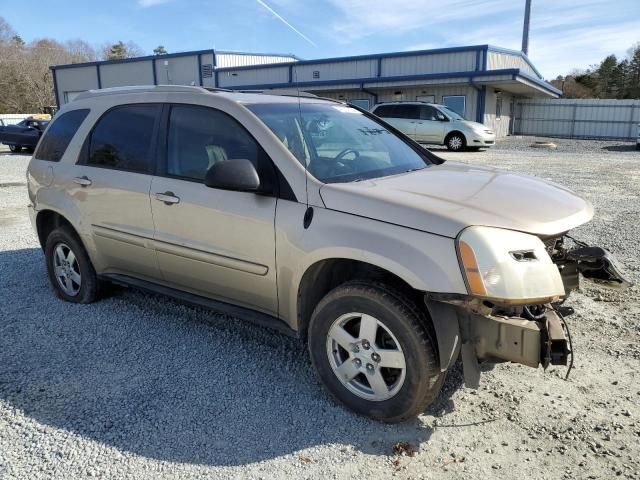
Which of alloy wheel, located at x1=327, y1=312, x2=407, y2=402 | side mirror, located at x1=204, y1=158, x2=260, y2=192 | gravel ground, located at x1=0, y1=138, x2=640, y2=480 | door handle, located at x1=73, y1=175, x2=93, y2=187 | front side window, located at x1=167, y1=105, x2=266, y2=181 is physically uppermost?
front side window, located at x1=167, y1=105, x2=266, y2=181

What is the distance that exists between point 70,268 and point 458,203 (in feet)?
11.8

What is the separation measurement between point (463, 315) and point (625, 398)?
1.29 m

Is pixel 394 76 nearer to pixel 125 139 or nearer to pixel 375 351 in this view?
pixel 125 139

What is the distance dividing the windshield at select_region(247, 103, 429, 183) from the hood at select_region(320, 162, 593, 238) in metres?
0.21

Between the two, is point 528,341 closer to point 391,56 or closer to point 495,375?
point 495,375

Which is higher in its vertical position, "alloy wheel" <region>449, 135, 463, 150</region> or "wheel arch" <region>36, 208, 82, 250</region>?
"alloy wheel" <region>449, 135, 463, 150</region>

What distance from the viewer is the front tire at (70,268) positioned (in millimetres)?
4566

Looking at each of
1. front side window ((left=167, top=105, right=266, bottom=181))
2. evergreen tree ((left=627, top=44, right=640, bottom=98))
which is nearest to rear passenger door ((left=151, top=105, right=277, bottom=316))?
front side window ((left=167, top=105, right=266, bottom=181))

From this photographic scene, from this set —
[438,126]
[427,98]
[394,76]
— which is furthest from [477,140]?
[394,76]

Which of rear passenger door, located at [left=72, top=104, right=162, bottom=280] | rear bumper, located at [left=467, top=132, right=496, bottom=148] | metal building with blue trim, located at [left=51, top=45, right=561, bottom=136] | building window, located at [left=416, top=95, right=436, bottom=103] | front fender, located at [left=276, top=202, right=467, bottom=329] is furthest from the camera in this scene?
building window, located at [left=416, top=95, right=436, bottom=103]

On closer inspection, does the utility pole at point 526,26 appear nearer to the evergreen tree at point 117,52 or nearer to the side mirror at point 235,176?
the side mirror at point 235,176

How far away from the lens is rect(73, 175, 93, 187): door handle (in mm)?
4289

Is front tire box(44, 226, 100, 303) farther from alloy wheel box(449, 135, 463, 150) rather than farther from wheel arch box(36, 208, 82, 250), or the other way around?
alloy wheel box(449, 135, 463, 150)

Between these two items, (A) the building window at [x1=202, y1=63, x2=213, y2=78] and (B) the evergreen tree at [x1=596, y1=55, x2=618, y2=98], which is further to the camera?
(B) the evergreen tree at [x1=596, y1=55, x2=618, y2=98]
